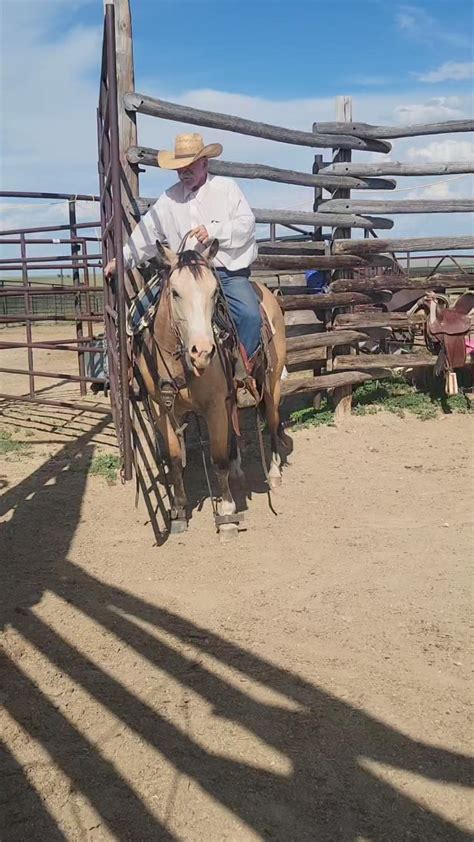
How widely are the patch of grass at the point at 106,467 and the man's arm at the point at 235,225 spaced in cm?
203

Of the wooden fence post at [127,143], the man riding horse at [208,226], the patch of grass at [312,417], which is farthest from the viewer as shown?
the patch of grass at [312,417]

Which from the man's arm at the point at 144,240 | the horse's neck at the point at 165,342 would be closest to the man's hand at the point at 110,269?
the man's arm at the point at 144,240

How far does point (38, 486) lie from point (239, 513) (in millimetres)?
1647

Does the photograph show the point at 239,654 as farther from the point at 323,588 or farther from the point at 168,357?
the point at 168,357

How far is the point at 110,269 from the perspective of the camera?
4602 mm

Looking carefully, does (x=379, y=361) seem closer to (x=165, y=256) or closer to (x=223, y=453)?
(x=223, y=453)

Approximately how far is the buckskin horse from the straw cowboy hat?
0.60 metres

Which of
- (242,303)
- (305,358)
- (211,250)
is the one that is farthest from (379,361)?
(211,250)

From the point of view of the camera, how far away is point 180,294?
12.2 ft

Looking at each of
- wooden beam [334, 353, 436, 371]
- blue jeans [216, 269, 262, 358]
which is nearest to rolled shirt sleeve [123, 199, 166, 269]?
blue jeans [216, 269, 262, 358]

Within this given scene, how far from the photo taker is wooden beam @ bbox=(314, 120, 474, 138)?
6852 millimetres

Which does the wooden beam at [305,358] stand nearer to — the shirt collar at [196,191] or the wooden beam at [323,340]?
the wooden beam at [323,340]

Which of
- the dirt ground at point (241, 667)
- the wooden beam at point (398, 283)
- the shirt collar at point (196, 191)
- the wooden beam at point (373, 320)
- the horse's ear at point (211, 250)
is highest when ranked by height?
the shirt collar at point (196, 191)

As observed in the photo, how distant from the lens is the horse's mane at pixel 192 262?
3.74 m
